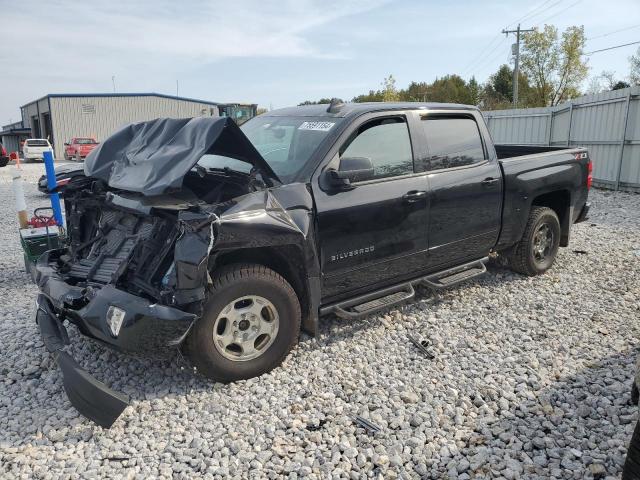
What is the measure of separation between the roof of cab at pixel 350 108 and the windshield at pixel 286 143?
0.08 metres

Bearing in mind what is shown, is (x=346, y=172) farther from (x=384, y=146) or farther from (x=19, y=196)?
(x=19, y=196)

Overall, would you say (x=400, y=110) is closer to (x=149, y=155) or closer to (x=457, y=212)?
(x=457, y=212)

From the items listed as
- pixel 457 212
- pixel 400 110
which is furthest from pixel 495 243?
pixel 400 110

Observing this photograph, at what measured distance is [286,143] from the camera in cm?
430

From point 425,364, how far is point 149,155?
264cm

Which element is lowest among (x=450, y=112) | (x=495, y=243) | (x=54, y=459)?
(x=54, y=459)

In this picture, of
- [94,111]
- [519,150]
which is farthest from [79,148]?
[519,150]

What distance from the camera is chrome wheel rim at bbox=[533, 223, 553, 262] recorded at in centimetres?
586

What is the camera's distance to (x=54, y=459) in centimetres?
284

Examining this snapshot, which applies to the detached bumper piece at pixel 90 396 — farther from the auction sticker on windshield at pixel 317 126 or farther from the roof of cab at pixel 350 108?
the roof of cab at pixel 350 108

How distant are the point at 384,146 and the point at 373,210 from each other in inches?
25.0

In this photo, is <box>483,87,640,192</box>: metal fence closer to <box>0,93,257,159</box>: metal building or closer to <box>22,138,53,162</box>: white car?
<box>22,138,53,162</box>: white car

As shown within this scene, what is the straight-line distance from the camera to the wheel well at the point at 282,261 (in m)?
3.53

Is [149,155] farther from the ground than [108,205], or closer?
farther from the ground
